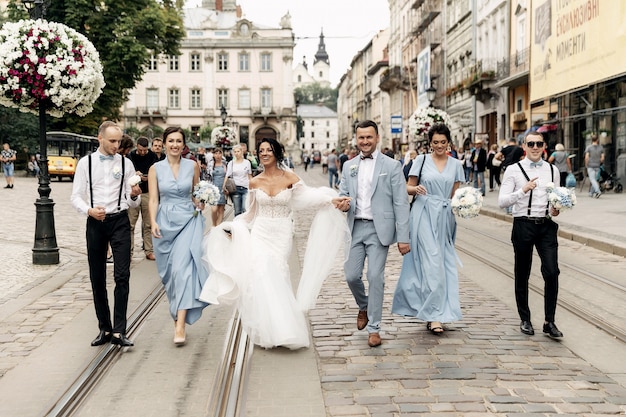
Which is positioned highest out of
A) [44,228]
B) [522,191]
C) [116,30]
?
[116,30]

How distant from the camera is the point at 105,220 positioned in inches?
260

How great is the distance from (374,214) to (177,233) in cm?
174

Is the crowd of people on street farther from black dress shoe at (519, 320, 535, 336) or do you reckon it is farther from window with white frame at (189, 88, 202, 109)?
window with white frame at (189, 88, 202, 109)

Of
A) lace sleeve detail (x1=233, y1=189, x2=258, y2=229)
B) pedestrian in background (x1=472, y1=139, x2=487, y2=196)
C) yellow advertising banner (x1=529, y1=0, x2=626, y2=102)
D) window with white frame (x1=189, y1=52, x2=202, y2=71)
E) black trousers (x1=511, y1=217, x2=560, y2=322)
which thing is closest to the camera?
black trousers (x1=511, y1=217, x2=560, y2=322)

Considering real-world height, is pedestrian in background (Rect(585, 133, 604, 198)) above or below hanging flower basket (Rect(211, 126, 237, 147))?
below

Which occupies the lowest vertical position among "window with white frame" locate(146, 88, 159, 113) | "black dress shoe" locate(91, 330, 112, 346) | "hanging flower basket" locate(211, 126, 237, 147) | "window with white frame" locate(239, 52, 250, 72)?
"black dress shoe" locate(91, 330, 112, 346)

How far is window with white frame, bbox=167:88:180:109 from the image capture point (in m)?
83.9

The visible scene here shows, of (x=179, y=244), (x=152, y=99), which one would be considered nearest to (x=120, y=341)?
(x=179, y=244)

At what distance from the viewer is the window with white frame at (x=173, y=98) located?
A: 83.9 m

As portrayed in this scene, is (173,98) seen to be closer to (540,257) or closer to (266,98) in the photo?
(266,98)

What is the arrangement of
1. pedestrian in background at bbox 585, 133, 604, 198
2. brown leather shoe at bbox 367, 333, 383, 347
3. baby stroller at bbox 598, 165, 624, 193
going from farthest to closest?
baby stroller at bbox 598, 165, 624, 193 < pedestrian in background at bbox 585, 133, 604, 198 < brown leather shoe at bbox 367, 333, 383, 347

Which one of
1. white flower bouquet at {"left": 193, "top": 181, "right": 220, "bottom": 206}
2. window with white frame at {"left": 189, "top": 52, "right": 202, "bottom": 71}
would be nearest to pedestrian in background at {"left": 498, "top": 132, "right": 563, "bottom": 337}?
white flower bouquet at {"left": 193, "top": 181, "right": 220, "bottom": 206}

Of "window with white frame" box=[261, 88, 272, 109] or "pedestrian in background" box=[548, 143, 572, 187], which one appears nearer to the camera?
"pedestrian in background" box=[548, 143, 572, 187]

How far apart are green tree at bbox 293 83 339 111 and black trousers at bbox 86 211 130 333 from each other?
168 meters
